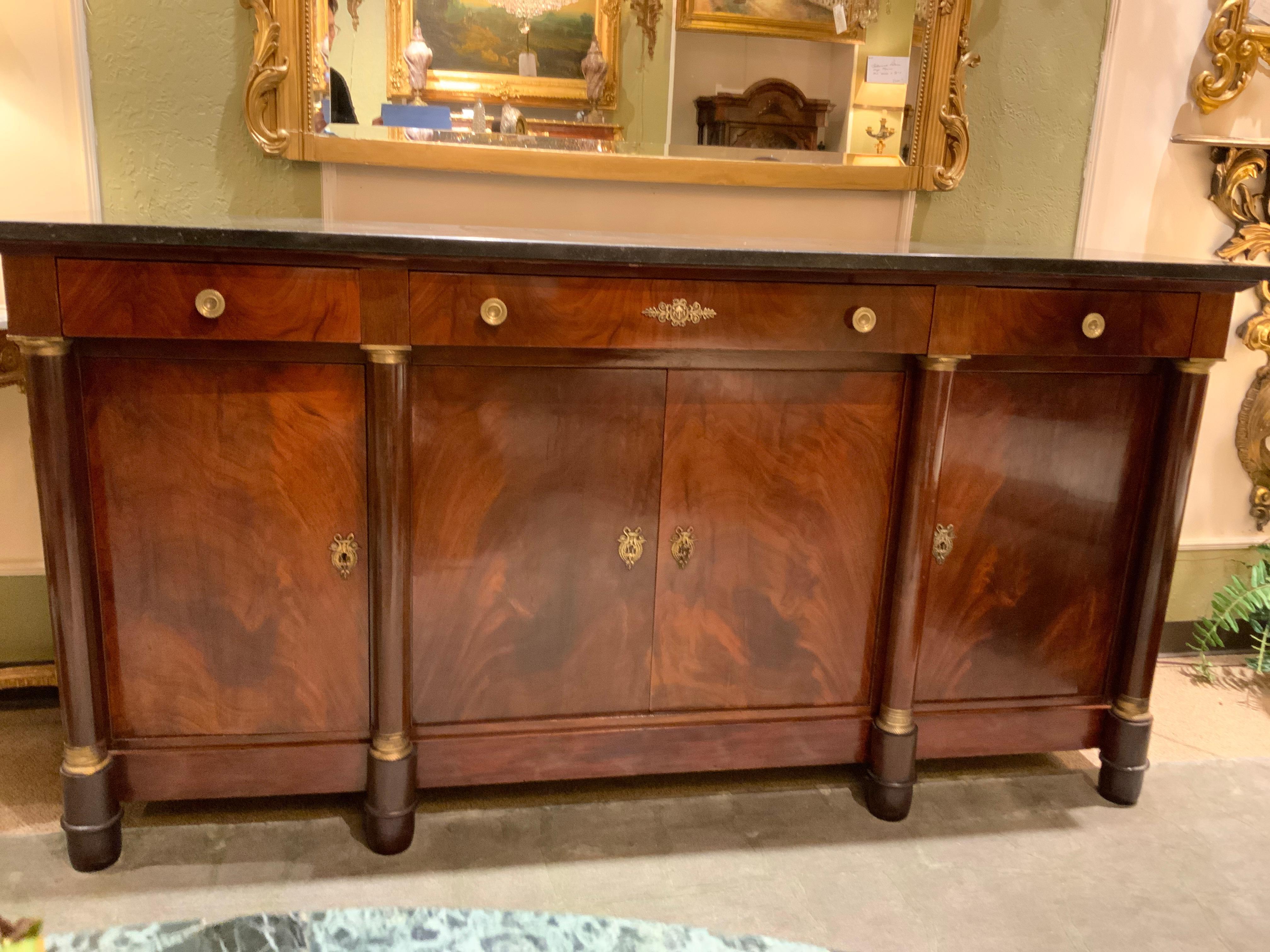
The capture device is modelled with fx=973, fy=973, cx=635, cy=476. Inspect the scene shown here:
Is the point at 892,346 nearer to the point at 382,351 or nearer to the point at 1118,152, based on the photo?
the point at 382,351

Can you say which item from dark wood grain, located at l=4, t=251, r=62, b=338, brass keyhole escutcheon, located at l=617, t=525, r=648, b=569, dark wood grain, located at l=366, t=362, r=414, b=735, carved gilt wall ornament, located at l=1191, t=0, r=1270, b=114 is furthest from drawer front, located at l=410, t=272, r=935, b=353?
carved gilt wall ornament, located at l=1191, t=0, r=1270, b=114

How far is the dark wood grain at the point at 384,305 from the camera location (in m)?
1.53

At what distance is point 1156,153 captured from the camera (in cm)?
248

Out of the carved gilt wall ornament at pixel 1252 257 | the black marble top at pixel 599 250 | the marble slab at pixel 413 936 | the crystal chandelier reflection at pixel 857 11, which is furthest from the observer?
the carved gilt wall ornament at pixel 1252 257

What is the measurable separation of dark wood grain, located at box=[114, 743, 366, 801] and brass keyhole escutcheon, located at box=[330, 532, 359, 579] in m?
0.34

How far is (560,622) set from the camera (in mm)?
1782

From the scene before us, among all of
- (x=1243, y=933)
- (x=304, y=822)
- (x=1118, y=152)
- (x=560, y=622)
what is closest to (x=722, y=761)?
(x=560, y=622)

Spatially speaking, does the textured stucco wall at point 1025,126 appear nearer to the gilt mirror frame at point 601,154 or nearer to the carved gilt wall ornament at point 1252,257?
the gilt mirror frame at point 601,154

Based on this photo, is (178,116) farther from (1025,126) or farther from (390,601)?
(1025,126)

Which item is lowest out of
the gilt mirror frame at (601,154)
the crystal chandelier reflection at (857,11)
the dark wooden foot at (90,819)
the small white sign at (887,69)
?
the dark wooden foot at (90,819)

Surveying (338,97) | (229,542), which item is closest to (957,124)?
(338,97)

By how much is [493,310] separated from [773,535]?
66cm

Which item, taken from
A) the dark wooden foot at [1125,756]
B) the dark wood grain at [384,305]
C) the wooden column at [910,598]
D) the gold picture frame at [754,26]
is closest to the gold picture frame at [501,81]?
the gold picture frame at [754,26]

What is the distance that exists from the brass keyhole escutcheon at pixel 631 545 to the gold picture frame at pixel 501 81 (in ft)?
3.35
